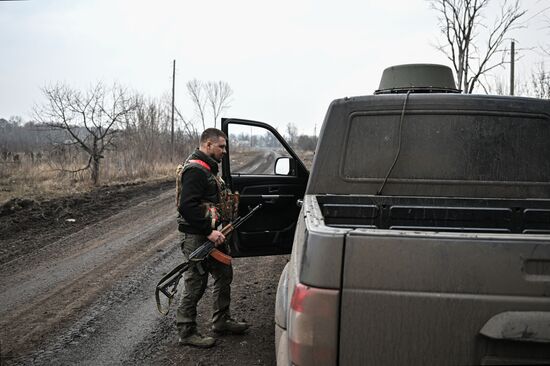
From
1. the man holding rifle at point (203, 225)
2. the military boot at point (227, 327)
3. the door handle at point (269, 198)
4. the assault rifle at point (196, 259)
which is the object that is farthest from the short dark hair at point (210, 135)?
the military boot at point (227, 327)

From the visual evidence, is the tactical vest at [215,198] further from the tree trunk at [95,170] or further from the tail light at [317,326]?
the tree trunk at [95,170]

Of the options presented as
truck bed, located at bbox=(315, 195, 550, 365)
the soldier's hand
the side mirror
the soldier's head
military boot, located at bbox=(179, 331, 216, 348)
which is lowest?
military boot, located at bbox=(179, 331, 216, 348)

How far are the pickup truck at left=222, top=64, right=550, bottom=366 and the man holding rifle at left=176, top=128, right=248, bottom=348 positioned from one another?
14.6 inches

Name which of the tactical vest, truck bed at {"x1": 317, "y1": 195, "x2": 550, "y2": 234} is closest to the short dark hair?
the tactical vest

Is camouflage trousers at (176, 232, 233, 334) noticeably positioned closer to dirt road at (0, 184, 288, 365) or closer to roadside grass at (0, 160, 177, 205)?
dirt road at (0, 184, 288, 365)

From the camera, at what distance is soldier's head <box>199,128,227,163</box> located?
384 centimetres

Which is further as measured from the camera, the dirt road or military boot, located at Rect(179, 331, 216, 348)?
military boot, located at Rect(179, 331, 216, 348)

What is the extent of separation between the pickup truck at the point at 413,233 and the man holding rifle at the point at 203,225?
370 millimetres

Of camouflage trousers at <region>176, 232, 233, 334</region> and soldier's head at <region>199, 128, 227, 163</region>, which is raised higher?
soldier's head at <region>199, 128, 227, 163</region>

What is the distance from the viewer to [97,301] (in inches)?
192

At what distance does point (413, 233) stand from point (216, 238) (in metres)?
2.29

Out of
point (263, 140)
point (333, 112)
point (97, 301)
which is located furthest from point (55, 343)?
point (263, 140)

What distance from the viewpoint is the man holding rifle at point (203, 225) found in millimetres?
3652

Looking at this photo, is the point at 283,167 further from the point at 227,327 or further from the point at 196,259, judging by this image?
the point at 227,327
